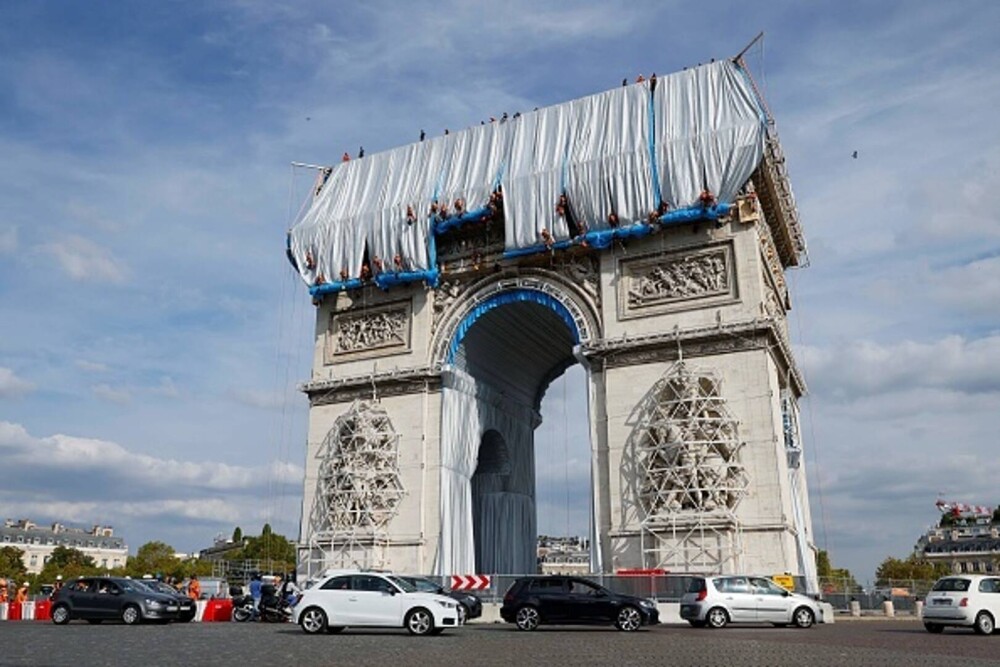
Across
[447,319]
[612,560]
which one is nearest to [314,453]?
[447,319]

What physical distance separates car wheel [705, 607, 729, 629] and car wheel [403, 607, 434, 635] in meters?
7.21

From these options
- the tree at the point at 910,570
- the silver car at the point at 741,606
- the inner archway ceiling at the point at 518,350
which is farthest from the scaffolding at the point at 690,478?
the tree at the point at 910,570

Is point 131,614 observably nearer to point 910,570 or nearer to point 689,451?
point 689,451

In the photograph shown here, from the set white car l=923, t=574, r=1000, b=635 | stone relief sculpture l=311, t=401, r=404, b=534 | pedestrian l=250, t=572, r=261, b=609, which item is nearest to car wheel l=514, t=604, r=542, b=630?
white car l=923, t=574, r=1000, b=635

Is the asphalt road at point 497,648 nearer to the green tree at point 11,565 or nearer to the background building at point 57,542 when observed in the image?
the green tree at point 11,565

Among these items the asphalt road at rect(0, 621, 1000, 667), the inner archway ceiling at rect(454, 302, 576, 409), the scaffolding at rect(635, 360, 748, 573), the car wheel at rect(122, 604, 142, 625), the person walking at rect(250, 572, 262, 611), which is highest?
the inner archway ceiling at rect(454, 302, 576, 409)

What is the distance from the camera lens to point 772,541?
25.8 meters

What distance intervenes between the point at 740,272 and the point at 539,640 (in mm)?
16192

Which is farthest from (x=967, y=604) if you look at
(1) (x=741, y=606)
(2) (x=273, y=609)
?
(2) (x=273, y=609)

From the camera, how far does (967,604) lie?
1914cm

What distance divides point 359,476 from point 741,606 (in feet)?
50.8

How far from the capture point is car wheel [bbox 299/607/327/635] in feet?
60.5

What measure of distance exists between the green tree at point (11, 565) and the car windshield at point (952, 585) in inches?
3678

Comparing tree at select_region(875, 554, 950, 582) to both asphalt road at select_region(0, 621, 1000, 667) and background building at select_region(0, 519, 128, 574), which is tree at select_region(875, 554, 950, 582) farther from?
background building at select_region(0, 519, 128, 574)
